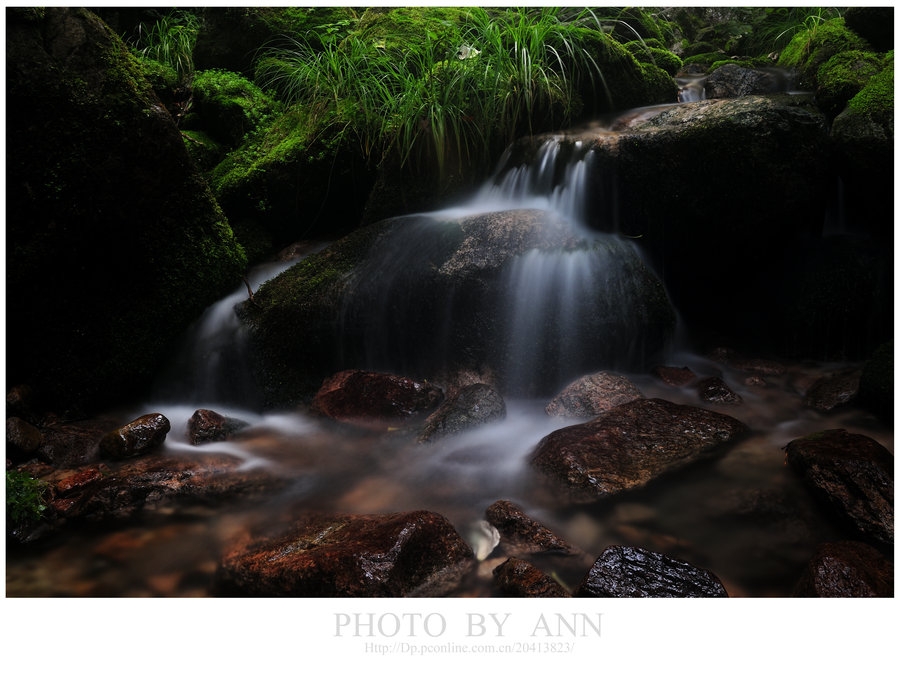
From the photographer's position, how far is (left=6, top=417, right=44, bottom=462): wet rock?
2629 millimetres

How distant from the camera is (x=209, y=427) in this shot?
9.43ft

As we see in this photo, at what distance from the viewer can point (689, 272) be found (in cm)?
362

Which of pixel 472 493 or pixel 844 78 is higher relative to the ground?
pixel 844 78

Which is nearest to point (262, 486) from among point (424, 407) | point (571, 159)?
point (424, 407)

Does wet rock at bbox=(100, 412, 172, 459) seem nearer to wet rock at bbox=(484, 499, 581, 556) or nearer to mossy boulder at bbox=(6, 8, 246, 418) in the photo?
mossy boulder at bbox=(6, 8, 246, 418)

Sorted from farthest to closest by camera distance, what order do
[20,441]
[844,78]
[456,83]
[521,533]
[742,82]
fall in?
[742,82], [456,83], [844,78], [20,441], [521,533]

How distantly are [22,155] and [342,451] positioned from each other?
224 cm

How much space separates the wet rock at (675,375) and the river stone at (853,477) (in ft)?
3.16

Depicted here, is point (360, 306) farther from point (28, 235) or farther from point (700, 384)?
point (700, 384)

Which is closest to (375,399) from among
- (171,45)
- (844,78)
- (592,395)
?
(592,395)

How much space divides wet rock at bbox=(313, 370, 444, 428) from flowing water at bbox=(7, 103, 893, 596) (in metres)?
0.12

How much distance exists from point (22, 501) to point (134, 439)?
0.58 m

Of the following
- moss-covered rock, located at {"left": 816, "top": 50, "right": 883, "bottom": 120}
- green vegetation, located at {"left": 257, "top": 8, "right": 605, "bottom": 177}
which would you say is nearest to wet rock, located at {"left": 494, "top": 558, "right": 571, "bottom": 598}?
green vegetation, located at {"left": 257, "top": 8, "right": 605, "bottom": 177}

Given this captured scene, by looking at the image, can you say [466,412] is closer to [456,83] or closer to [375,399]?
[375,399]
